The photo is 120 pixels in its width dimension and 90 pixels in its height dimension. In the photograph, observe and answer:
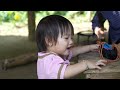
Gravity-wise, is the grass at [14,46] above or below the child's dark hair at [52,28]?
below

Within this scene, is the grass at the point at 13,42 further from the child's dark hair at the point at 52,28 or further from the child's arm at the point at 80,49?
the child's dark hair at the point at 52,28

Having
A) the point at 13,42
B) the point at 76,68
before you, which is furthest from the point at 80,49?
the point at 13,42

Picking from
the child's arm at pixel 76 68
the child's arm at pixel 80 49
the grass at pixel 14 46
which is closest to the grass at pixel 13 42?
the grass at pixel 14 46

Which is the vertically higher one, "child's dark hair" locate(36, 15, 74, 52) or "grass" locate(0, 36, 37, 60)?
"child's dark hair" locate(36, 15, 74, 52)

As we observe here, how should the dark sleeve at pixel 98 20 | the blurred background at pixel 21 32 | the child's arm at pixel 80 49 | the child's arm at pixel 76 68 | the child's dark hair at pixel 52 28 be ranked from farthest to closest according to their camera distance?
the blurred background at pixel 21 32, the dark sleeve at pixel 98 20, the child's arm at pixel 80 49, the child's dark hair at pixel 52 28, the child's arm at pixel 76 68

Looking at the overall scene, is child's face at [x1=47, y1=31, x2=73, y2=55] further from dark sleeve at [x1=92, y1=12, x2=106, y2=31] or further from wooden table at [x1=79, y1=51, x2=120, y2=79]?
dark sleeve at [x1=92, y1=12, x2=106, y2=31]

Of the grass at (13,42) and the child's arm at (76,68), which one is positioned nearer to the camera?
the child's arm at (76,68)

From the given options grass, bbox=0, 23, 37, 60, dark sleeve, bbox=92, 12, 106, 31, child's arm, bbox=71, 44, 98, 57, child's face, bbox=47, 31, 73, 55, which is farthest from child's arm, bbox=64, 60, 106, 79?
grass, bbox=0, 23, 37, 60

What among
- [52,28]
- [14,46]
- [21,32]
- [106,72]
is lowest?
[14,46]

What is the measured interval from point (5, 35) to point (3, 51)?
67.9 inches

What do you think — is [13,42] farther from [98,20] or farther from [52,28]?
[52,28]
